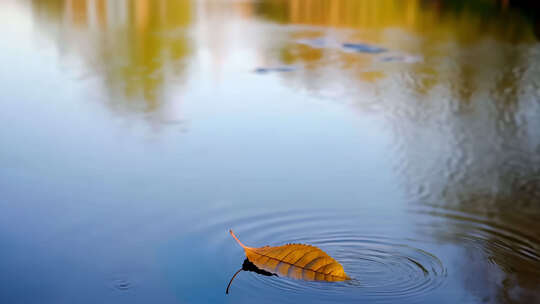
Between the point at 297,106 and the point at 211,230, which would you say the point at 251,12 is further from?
the point at 211,230

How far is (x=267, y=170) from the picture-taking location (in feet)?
12.0

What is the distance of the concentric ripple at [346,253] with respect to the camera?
2186 millimetres

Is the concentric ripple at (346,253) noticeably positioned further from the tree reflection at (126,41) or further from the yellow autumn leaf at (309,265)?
the tree reflection at (126,41)

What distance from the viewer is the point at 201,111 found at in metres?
5.21

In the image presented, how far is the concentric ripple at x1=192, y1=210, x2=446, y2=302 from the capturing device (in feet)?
7.17

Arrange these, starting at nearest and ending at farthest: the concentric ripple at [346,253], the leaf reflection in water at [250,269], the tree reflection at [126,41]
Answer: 1. the concentric ripple at [346,253]
2. the leaf reflection in water at [250,269]
3. the tree reflection at [126,41]

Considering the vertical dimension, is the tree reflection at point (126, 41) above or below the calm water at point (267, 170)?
above

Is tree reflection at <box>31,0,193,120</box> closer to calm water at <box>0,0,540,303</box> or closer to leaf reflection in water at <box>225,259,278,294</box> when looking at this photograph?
calm water at <box>0,0,540,303</box>

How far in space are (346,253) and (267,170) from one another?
4.14ft

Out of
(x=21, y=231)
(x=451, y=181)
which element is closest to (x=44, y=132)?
(x=21, y=231)

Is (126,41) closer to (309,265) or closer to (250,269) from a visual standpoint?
(250,269)

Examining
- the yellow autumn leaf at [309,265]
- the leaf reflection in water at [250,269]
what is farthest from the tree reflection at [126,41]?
the yellow autumn leaf at [309,265]

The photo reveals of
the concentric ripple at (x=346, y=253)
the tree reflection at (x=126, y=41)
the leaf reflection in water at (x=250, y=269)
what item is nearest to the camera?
the concentric ripple at (x=346, y=253)

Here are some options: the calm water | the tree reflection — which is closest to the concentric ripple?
the calm water
